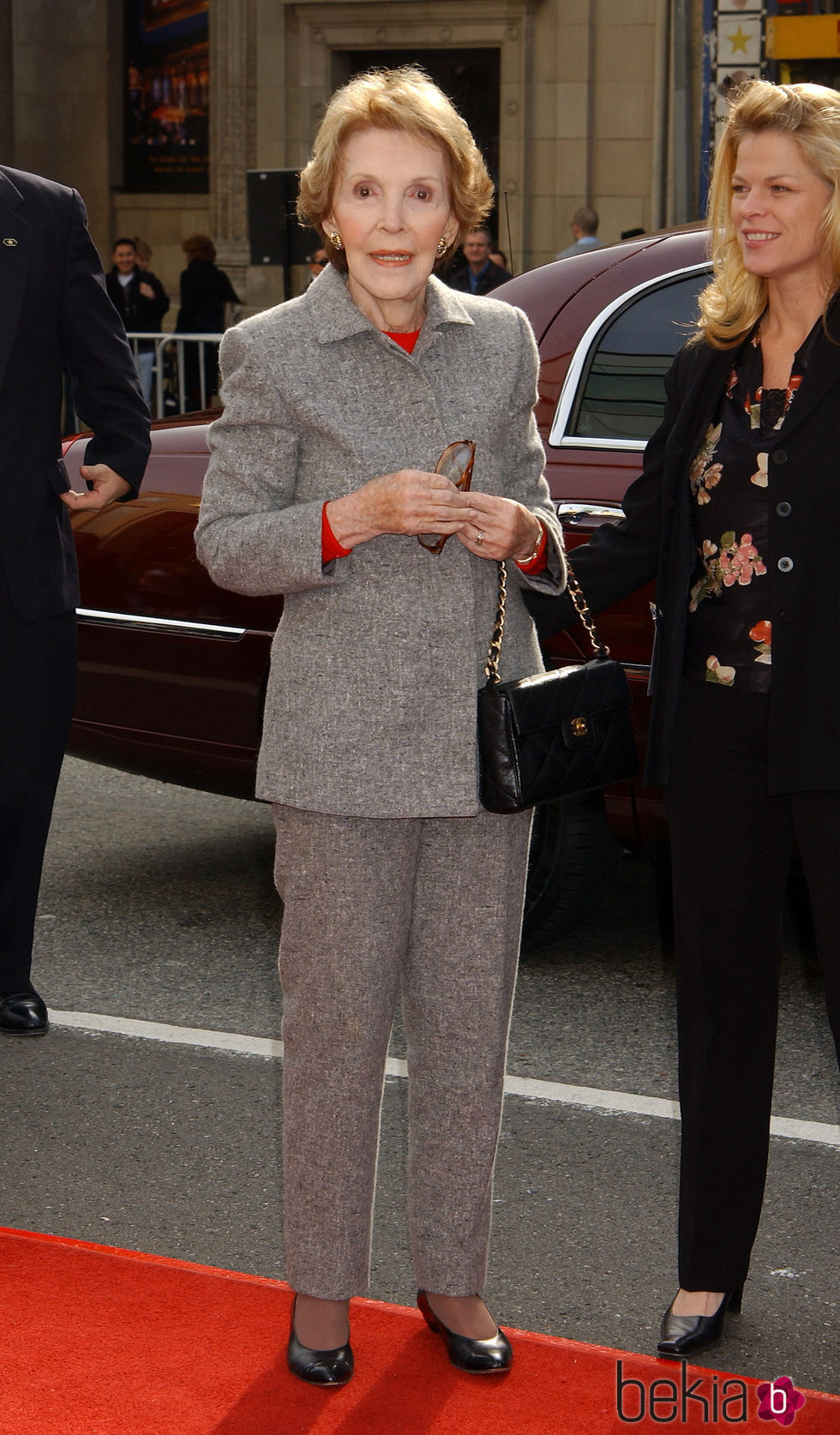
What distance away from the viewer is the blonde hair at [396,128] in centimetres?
256

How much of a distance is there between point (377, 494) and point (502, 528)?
0.64 ft

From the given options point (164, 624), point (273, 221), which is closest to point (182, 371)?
point (273, 221)

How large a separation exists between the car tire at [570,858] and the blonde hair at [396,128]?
81.1 inches

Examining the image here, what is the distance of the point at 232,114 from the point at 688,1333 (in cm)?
1960

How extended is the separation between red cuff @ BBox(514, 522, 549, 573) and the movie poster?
20022 millimetres

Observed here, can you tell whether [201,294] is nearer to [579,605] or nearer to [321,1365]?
[579,605]

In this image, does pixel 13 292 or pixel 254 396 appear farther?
pixel 13 292

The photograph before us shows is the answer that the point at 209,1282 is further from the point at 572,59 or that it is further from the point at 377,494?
the point at 572,59

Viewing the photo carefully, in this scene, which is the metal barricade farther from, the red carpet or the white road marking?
the red carpet

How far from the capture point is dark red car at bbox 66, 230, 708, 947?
446 centimetres

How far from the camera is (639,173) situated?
19531mm

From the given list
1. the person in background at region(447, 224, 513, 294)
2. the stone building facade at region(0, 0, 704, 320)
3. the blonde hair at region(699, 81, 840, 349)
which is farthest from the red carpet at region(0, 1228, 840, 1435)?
the stone building facade at region(0, 0, 704, 320)

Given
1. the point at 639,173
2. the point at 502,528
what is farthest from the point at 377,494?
the point at 639,173

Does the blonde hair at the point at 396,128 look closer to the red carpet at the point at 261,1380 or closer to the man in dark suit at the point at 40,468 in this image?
the man in dark suit at the point at 40,468
